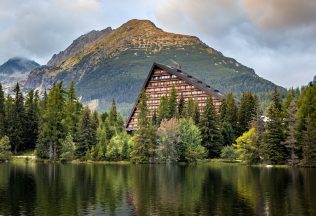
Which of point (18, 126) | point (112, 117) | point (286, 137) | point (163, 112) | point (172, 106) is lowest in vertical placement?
point (286, 137)

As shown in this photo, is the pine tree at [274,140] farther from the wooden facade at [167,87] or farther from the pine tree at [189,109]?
the wooden facade at [167,87]

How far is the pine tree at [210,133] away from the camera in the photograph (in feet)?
391

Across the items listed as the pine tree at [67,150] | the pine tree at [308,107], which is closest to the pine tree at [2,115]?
the pine tree at [67,150]

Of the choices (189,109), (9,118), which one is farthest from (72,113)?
(189,109)

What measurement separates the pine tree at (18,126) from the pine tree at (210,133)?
172 feet

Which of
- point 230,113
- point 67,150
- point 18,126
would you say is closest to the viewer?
point 67,150

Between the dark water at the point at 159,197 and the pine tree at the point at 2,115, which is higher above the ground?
the pine tree at the point at 2,115

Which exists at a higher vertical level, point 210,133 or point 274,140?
point 210,133

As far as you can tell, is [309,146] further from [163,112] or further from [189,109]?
[163,112]

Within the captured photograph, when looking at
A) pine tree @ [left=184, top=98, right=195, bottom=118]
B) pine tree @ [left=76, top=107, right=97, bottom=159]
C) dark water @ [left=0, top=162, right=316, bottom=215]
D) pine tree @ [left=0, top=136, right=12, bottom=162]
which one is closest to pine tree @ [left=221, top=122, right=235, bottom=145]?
pine tree @ [left=184, top=98, right=195, bottom=118]

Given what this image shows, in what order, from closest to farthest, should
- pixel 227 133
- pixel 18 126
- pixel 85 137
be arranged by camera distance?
1. pixel 85 137
2. pixel 227 133
3. pixel 18 126

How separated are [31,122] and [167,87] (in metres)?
48.5

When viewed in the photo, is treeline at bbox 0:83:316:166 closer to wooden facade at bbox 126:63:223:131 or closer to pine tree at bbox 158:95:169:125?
pine tree at bbox 158:95:169:125

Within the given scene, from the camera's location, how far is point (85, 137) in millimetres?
123062
